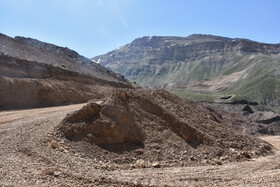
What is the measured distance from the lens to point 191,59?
14788 centimetres

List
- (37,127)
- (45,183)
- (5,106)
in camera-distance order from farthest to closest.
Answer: (5,106), (37,127), (45,183)

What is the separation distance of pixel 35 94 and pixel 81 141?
42.8 feet

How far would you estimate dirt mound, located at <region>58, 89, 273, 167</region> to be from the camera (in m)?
8.59

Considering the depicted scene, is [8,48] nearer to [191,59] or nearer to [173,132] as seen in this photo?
[173,132]

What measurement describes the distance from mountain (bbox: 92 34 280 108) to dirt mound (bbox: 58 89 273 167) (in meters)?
56.5

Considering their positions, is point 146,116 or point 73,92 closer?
point 146,116

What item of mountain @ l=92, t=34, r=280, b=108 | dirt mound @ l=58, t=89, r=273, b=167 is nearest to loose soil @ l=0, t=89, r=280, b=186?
dirt mound @ l=58, t=89, r=273, b=167

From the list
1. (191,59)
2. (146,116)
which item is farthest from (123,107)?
(191,59)

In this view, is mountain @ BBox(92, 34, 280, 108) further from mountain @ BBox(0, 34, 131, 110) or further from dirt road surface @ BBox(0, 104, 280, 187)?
dirt road surface @ BBox(0, 104, 280, 187)

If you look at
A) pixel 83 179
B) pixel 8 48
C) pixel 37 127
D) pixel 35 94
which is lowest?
pixel 83 179

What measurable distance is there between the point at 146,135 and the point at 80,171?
354cm

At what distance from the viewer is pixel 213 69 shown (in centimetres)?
12875

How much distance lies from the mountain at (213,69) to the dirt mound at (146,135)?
5645 centimetres

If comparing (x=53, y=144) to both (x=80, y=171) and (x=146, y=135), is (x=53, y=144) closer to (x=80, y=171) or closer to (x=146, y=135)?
(x=80, y=171)
